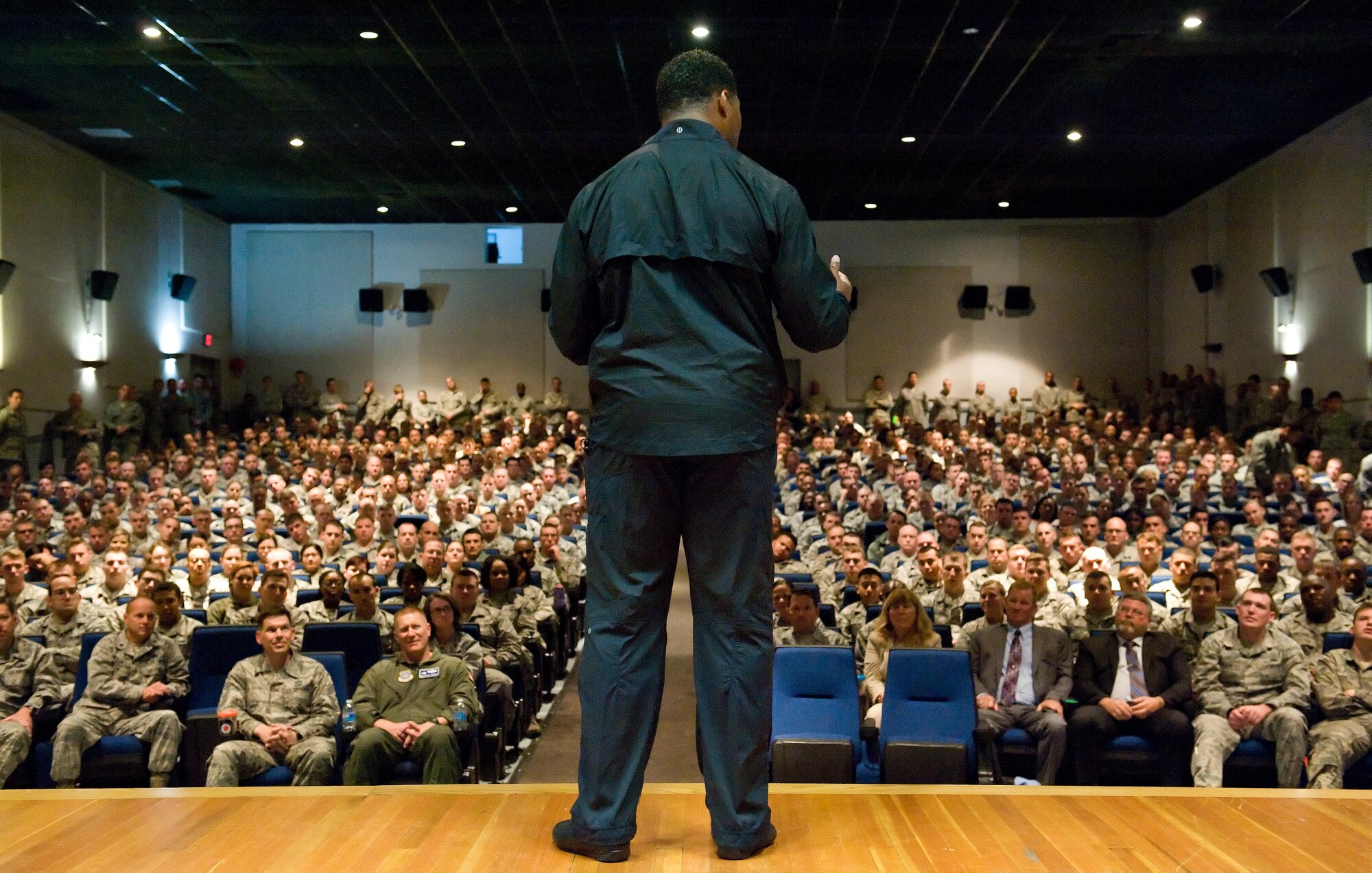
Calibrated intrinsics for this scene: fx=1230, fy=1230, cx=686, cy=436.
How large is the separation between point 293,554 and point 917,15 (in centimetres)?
680

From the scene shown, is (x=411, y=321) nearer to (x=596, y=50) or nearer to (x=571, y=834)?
(x=596, y=50)

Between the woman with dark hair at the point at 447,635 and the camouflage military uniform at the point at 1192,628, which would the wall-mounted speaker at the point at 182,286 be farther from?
the camouflage military uniform at the point at 1192,628

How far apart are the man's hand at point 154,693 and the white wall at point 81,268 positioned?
31.5 ft

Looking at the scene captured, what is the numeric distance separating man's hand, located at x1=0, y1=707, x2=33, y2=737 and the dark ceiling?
267 inches

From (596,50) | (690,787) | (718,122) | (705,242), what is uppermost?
(596,50)

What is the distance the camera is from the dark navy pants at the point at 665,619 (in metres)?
2.17

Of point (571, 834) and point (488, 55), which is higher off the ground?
point (488, 55)

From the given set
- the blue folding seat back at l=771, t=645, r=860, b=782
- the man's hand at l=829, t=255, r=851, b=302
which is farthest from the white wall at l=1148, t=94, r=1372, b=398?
the man's hand at l=829, t=255, r=851, b=302

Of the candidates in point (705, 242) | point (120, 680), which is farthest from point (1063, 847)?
point (120, 680)

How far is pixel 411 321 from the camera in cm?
2059

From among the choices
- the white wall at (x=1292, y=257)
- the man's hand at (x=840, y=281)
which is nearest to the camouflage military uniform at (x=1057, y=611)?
the man's hand at (x=840, y=281)

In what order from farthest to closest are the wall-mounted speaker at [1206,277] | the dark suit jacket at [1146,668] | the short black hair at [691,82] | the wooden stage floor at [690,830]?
1. the wall-mounted speaker at [1206,277]
2. the dark suit jacket at [1146,668]
3. the short black hair at [691,82]
4. the wooden stage floor at [690,830]

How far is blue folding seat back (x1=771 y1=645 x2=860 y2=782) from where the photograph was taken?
4691 mm

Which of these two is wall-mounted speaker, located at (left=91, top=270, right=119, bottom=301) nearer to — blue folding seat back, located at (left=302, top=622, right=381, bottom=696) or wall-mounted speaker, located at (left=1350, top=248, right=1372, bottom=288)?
wall-mounted speaker, located at (left=1350, top=248, right=1372, bottom=288)
